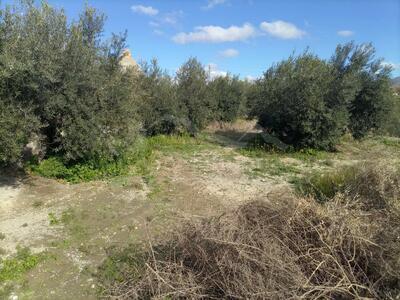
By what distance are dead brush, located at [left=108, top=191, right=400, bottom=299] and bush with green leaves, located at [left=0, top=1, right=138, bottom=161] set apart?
472 cm

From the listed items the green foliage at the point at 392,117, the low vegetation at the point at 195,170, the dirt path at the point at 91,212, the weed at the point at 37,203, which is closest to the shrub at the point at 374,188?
the low vegetation at the point at 195,170

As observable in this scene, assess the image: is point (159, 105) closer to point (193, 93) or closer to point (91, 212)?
point (193, 93)

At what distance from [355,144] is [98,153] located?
415 inches

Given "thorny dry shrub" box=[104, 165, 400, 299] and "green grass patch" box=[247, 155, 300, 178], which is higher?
"thorny dry shrub" box=[104, 165, 400, 299]

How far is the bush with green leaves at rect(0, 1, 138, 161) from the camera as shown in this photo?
7.43 meters

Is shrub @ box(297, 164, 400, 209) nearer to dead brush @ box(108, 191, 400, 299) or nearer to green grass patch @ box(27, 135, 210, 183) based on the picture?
dead brush @ box(108, 191, 400, 299)

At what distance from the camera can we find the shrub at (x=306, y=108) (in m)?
12.4

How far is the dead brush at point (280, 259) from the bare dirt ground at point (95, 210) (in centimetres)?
85

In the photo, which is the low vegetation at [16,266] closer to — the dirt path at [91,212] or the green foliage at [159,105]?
→ the dirt path at [91,212]

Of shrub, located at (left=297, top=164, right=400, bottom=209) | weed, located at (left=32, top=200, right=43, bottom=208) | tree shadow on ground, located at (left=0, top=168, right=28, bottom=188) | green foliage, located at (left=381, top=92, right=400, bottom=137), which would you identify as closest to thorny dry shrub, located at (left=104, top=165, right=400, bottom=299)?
shrub, located at (left=297, top=164, right=400, bottom=209)

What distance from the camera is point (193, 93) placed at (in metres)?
16.1

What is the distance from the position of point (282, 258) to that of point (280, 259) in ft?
0.30

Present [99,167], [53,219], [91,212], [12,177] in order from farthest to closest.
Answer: [99,167]
[12,177]
[91,212]
[53,219]

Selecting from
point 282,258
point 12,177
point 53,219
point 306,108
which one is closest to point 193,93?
point 306,108
